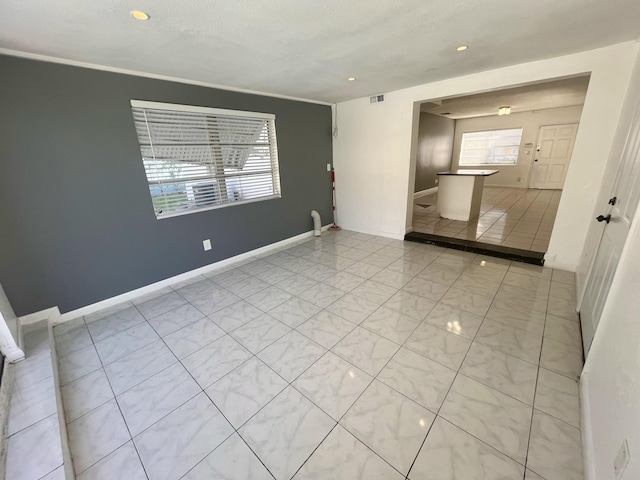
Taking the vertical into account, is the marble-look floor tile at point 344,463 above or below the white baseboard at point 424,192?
below

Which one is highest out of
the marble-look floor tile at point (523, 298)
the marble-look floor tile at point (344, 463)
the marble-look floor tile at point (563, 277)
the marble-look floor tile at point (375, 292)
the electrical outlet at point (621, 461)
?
the electrical outlet at point (621, 461)

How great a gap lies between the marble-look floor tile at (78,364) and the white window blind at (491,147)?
10.6 metres

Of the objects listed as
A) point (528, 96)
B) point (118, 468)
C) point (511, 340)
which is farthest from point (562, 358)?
point (528, 96)

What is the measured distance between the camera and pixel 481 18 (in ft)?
5.90

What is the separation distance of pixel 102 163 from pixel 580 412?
4.01 meters

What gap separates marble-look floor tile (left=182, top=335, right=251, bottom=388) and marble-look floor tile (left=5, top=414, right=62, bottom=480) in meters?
0.69

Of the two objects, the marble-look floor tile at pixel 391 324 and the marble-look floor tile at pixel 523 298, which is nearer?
the marble-look floor tile at pixel 391 324

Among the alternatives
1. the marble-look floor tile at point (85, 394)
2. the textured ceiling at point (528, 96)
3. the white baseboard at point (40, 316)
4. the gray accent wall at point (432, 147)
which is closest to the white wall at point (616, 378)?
the marble-look floor tile at point (85, 394)

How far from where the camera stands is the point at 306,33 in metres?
1.92

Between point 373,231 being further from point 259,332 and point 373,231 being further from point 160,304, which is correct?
point 160,304

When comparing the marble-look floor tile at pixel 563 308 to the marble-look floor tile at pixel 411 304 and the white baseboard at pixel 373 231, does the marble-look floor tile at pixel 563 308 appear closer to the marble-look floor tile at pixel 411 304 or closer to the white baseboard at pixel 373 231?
the marble-look floor tile at pixel 411 304

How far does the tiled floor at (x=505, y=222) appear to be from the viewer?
3.94 m

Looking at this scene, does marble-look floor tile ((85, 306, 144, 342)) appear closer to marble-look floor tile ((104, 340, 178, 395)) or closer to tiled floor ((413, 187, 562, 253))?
marble-look floor tile ((104, 340, 178, 395))

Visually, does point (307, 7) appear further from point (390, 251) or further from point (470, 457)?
point (390, 251)
